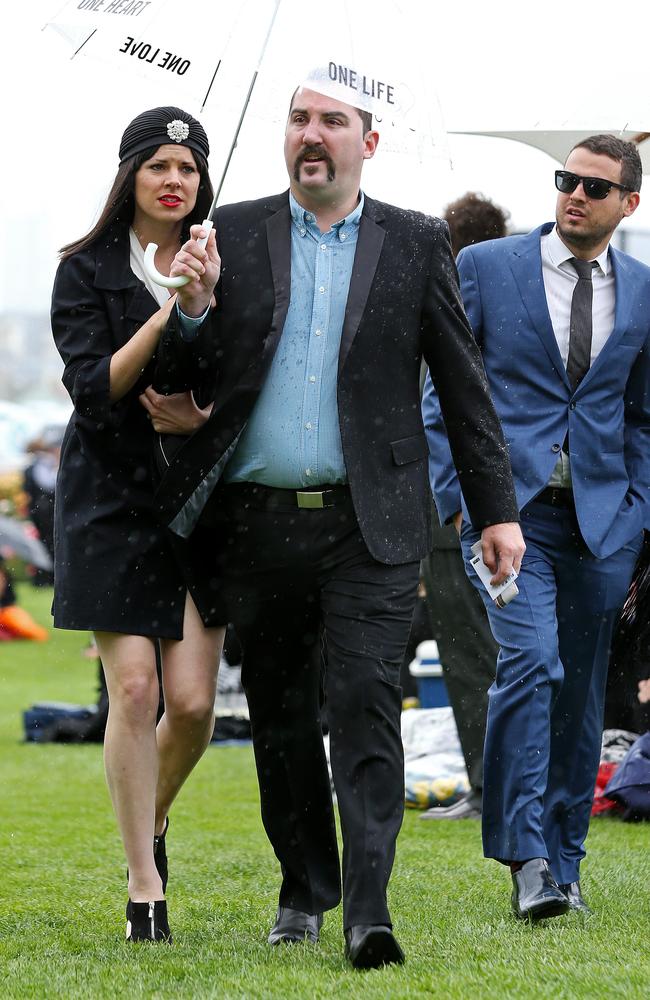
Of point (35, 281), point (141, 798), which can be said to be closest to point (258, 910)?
point (141, 798)

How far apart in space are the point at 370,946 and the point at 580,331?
229cm

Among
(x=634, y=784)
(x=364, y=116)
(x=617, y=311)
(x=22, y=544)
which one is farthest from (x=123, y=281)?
(x=22, y=544)

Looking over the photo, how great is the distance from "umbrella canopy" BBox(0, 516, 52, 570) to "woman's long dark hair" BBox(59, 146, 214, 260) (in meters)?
22.9

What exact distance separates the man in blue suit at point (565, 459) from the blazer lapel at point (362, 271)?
1.02 m

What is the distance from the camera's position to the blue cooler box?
33.4ft

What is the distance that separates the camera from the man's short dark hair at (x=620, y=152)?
19.0 feet

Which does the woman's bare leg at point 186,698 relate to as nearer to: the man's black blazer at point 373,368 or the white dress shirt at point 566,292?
the man's black blazer at point 373,368

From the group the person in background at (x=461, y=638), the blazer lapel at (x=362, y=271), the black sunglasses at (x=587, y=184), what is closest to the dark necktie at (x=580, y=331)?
the black sunglasses at (x=587, y=184)

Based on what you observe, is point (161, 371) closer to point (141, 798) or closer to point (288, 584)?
point (288, 584)

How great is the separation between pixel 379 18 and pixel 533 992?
2.51m

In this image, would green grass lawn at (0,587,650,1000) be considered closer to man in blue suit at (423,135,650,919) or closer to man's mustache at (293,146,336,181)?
man in blue suit at (423,135,650,919)

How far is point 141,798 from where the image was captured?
5023 mm

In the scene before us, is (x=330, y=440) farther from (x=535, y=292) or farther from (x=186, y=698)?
(x=535, y=292)

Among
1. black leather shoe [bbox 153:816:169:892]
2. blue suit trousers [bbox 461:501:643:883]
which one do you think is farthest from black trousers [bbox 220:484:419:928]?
blue suit trousers [bbox 461:501:643:883]
